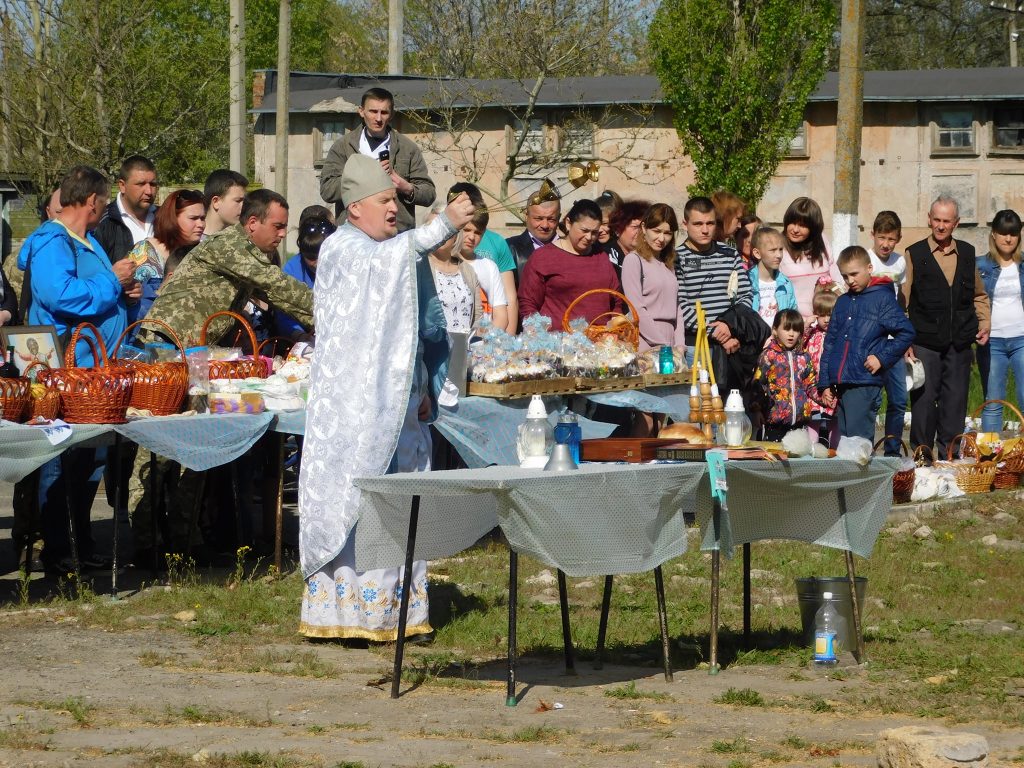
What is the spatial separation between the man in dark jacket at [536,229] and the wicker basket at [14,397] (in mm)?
4278

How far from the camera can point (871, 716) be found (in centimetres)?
589

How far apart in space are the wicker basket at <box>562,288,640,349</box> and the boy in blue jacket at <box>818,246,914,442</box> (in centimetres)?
152

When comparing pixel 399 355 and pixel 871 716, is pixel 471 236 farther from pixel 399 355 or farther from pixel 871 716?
pixel 871 716

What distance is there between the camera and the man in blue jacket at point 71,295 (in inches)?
335

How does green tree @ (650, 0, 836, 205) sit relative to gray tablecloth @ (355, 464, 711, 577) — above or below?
above

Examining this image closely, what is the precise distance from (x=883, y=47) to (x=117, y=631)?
42867mm

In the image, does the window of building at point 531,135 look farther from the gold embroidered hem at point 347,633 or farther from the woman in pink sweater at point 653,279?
the gold embroidered hem at point 347,633

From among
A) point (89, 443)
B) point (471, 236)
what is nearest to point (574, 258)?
point (471, 236)

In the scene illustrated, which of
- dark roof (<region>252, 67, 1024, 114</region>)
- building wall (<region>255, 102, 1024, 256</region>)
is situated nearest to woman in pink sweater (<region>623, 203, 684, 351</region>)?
dark roof (<region>252, 67, 1024, 114</region>)

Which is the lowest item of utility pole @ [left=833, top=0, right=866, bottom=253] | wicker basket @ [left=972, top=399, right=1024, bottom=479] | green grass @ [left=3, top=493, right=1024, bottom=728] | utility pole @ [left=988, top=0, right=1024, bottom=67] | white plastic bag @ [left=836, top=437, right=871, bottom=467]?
green grass @ [left=3, top=493, right=1024, bottom=728]

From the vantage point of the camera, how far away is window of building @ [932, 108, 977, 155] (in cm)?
3406

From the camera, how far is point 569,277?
35.3 feet

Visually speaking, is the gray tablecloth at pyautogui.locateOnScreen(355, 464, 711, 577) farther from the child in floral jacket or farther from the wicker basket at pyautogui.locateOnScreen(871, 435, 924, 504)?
the wicker basket at pyautogui.locateOnScreen(871, 435, 924, 504)

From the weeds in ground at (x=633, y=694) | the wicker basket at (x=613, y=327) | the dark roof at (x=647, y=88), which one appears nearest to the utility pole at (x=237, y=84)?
the dark roof at (x=647, y=88)
